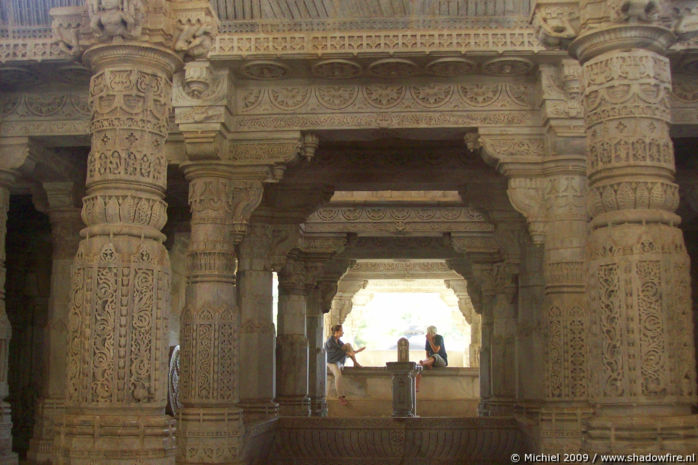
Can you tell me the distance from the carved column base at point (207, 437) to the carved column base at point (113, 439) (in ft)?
11.8

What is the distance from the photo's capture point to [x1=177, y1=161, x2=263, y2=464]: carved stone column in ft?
30.1

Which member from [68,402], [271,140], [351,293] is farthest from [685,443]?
[351,293]

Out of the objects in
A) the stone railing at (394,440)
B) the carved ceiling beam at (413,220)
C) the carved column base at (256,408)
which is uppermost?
the carved ceiling beam at (413,220)

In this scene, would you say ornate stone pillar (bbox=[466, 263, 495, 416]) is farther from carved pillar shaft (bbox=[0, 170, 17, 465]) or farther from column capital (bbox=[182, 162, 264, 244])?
carved pillar shaft (bbox=[0, 170, 17, 465])

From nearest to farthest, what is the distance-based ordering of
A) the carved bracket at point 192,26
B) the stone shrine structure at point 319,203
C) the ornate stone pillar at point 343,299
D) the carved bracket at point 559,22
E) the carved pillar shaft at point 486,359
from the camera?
the stone shrine structure at point 319,203, the carved bracket at point 559,22, the carved bracket at point 192,26, the carved pillar shaft at point 486,359, the ornate stone pillar at point 343,299

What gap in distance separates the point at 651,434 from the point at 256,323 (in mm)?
6763

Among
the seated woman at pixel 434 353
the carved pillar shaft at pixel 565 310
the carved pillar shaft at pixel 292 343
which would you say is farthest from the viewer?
the seated woman at pixel 434 353

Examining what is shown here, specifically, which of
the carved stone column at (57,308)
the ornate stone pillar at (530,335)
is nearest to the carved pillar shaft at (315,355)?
the ornate stone pillar at (530,335)

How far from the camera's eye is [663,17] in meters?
5.52

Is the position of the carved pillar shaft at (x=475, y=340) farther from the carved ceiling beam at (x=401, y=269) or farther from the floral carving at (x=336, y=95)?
the floral carving at (x=336, y=95)

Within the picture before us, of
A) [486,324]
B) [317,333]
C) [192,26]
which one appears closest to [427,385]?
[317,333]

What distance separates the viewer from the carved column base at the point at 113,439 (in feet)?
17.6

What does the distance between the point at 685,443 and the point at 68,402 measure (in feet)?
11.5

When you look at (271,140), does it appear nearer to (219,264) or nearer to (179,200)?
(219,264)
